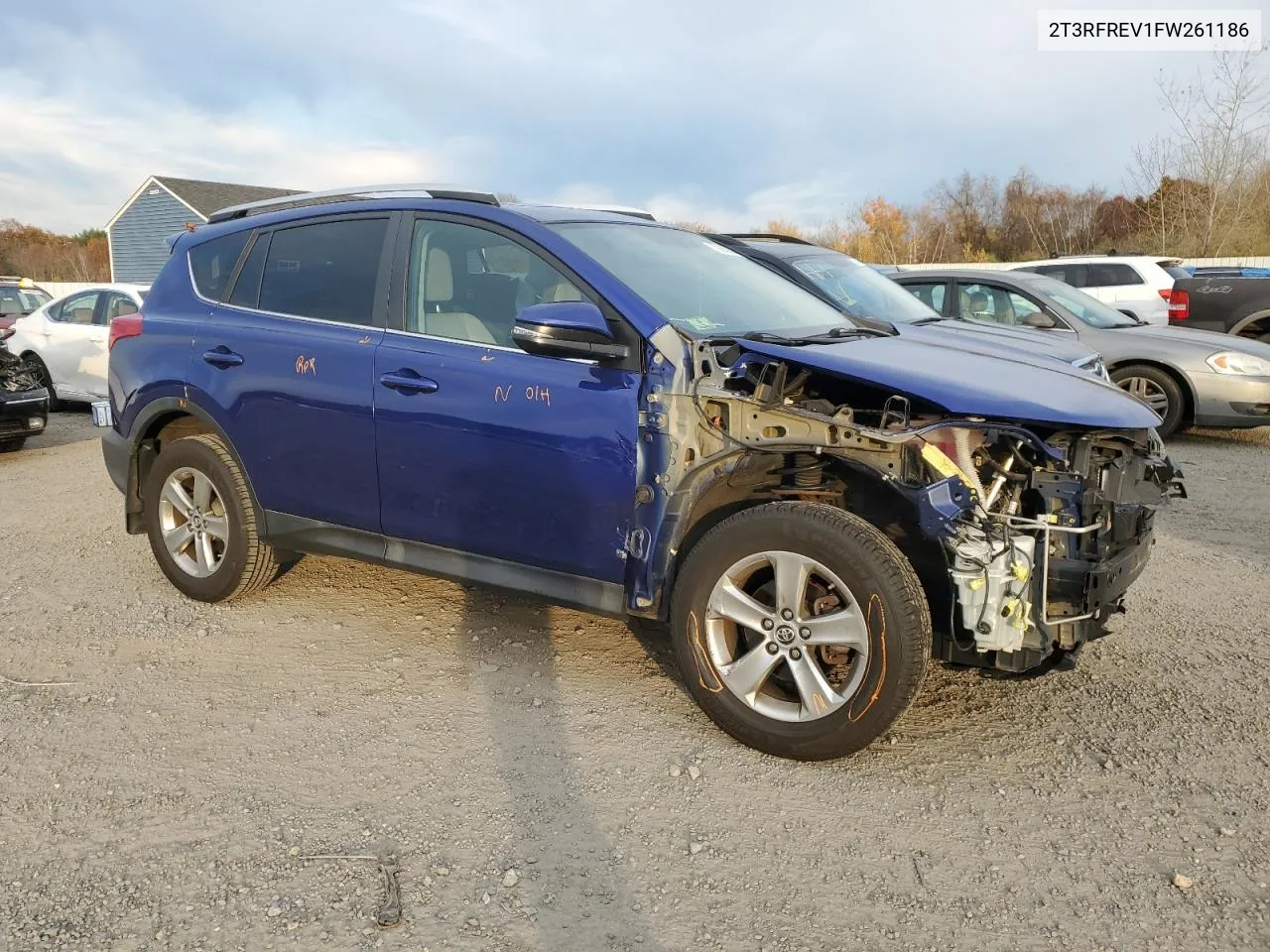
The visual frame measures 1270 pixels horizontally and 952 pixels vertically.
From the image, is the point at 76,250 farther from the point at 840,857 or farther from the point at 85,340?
the point at 840,857

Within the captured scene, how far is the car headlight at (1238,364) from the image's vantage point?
816 cm

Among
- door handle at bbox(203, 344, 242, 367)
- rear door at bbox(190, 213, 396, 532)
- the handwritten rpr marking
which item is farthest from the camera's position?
door handle at bbox(203, 344, 242, 367)

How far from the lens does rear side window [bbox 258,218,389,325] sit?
400 centimetres

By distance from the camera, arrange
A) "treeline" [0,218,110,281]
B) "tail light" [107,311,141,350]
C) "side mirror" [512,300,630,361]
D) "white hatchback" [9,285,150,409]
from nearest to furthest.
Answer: "side mirror" [512,300,630,361]
"tail light" [107,311,141,350]
"white hatchback" [9,285,150,409]
"treeline" [0,218,110,281]

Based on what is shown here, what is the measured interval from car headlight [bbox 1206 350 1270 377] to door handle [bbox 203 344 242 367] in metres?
7.82

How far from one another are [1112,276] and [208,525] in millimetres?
13328

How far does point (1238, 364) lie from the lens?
8211mm

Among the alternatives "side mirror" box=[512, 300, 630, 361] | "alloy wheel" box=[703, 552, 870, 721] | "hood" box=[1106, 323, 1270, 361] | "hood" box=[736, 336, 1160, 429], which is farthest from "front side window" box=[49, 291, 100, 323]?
"hood" box=[1106, 323, 1270, 361]

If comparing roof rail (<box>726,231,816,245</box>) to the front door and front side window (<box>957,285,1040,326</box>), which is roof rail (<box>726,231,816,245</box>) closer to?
front side window (<box>957,285,1040,326</box>)

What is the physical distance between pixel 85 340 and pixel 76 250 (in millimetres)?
50626

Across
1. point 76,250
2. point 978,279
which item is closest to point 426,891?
point 978,279

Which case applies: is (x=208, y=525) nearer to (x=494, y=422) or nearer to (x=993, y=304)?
(x=494, y=422)

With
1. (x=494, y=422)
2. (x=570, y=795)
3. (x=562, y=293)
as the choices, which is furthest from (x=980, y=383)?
(x=570, y=795)

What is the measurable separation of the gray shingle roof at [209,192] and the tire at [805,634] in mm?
36847
